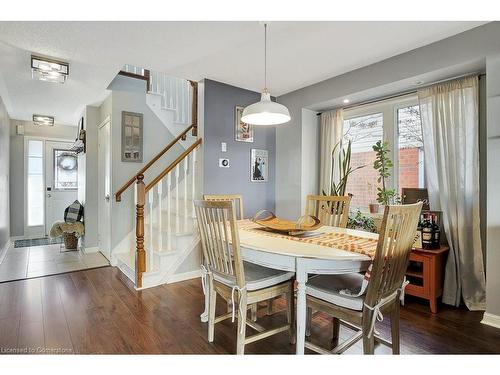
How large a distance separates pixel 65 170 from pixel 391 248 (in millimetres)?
6347

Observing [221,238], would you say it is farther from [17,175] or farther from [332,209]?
[17,175]

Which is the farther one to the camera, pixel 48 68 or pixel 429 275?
pixel 48 68

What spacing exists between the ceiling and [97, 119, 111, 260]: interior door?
842 millimetres

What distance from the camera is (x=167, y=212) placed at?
3.30 metres

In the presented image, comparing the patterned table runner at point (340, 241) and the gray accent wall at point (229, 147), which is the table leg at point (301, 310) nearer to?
the patterned table runner at point (340, 241)

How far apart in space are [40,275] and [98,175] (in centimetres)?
166

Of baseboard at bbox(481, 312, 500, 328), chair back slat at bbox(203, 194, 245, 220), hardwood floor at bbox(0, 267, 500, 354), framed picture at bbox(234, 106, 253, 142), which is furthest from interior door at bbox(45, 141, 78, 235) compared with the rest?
baseboard at bbox(481, 312, 500, 328)

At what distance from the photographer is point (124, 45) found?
2432mm

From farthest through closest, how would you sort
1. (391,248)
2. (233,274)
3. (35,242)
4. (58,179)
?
(58,179), (35,242), (233,274), (391,248)

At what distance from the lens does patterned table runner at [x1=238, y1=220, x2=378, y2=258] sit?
5.29 ft

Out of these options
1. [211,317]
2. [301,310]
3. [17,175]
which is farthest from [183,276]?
[17,175]

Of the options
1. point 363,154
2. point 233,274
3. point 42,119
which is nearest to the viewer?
point 233,274

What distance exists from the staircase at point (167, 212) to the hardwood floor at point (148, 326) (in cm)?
26

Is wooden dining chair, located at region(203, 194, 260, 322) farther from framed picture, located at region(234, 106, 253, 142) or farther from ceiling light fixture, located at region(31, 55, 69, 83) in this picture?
ceiling light fixture, located at region(31, 55, 69, 83)
